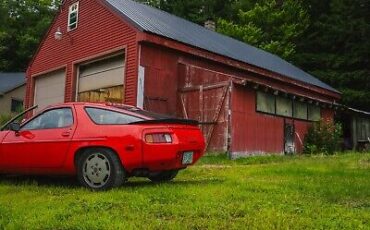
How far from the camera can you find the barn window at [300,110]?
2116cm

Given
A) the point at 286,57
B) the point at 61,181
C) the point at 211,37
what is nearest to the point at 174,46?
the point at 211,37

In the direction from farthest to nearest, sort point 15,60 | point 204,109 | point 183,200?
1. point 15,60
2. point 204,109
3. point 183,200

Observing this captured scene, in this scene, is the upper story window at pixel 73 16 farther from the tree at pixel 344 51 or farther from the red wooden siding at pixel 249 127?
the tree at pixel 344 51

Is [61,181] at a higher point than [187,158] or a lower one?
lower

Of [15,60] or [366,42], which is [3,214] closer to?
[366,42]

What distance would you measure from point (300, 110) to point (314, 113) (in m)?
1.83

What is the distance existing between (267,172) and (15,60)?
47342mm

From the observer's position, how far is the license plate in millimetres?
7809

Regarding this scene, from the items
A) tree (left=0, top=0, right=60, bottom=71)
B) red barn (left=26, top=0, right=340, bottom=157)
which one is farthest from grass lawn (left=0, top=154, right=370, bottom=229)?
tree (left=0, top=0, right=60, bottom=71)

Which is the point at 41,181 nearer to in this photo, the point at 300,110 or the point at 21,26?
the point at 300,110

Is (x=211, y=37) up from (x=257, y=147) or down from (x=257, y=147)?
up

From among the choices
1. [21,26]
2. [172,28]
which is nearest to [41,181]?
[172,28]

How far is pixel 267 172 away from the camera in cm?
1025

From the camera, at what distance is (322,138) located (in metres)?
21.8
